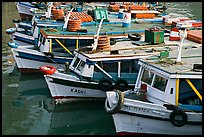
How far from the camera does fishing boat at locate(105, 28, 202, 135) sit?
42.0 feet

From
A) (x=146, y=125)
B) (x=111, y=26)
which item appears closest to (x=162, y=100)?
(x=146, y=125)

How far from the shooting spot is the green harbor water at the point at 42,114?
50.9 feet

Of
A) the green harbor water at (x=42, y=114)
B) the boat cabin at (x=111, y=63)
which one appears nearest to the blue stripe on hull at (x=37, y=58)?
the green harbor water at (x=42, y=114)

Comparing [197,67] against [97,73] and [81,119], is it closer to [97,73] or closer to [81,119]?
[97,73]

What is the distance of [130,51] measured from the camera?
1731cm

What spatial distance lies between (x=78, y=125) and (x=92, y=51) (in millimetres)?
3292

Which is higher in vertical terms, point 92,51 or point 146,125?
point 92,51

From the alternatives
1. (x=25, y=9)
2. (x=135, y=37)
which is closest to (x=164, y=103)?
(x=135, y=37)

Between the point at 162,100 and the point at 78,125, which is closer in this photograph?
the point at 162,100

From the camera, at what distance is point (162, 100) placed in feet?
44.3

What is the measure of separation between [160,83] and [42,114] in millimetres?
5809

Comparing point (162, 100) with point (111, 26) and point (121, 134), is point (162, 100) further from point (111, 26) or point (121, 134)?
point (111, 26)

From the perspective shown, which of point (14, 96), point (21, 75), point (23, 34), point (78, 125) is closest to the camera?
point (78, 125)

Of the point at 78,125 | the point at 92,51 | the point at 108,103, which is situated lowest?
the point at 78,125
